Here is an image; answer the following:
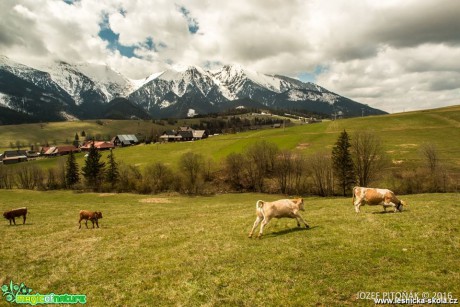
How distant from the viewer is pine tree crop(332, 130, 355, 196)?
80.5 meters

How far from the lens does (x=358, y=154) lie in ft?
268

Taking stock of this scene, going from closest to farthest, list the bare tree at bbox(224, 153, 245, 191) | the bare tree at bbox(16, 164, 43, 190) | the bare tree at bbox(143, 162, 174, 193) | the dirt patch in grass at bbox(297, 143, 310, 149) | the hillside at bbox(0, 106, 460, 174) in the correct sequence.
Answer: the bare tree at bbox(143, 162, 174, 193) < the bare tree at bbox(224, 153, 245, 191) < the hillside at bbox(0, 106, 460, 174) < the bare tree at bbox(16, 164, 43, 190) < the dirt patch in grass at bbox(297, 143, 310, 149)

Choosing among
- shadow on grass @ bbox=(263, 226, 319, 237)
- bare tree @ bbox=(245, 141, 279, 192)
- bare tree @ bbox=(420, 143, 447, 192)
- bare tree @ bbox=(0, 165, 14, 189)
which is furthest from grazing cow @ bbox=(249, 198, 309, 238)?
bare tree @ bbox=(0, 165, 14, 189)

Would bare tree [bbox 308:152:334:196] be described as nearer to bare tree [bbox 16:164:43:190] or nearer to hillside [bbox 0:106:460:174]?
hillside [bbox 0:106:460:174]

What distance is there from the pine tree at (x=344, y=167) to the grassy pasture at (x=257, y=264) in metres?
60.7

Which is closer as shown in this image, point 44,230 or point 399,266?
point 399,266

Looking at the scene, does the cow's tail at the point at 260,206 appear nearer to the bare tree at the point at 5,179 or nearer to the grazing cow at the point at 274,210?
the grazing cow at the point at 274,210

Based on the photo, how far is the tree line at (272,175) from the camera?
79.6m

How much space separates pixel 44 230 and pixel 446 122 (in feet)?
562

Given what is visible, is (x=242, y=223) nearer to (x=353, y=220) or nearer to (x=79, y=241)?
(x=353, y=220)

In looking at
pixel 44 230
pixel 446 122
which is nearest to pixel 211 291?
pixel 44 230

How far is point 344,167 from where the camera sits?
80.7 meters

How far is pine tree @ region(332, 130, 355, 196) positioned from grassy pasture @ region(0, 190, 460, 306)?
60.7 m

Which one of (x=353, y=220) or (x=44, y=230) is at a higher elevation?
(x=353, y=220)
